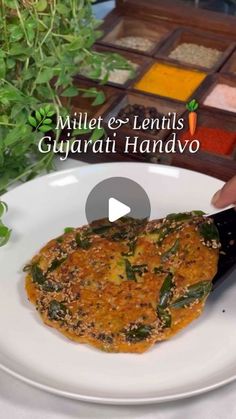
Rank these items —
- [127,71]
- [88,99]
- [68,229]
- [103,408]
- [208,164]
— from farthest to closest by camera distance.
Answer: [127,71] < [88,99] < [208,164] < [68,229] < [103,408]

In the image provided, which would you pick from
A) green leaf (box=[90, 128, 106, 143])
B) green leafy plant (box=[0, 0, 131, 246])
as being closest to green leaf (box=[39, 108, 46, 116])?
green leafy plant (box=[0, 0, 131, 246])

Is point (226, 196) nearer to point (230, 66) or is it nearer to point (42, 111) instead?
point (42, 111)

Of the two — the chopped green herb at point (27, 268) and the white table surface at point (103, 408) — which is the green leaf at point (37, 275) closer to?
the chopped green herb at point (27, 268)

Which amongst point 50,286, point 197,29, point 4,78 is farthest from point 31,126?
point 197,29

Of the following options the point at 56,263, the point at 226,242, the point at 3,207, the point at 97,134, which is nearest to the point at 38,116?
the point at 97,134

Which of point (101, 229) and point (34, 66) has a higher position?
point (34, 66)

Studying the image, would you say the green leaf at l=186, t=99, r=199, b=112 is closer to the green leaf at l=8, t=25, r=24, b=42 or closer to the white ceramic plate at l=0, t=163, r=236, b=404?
the white ceramic plate at l=0, t=163, r=236, b=404
